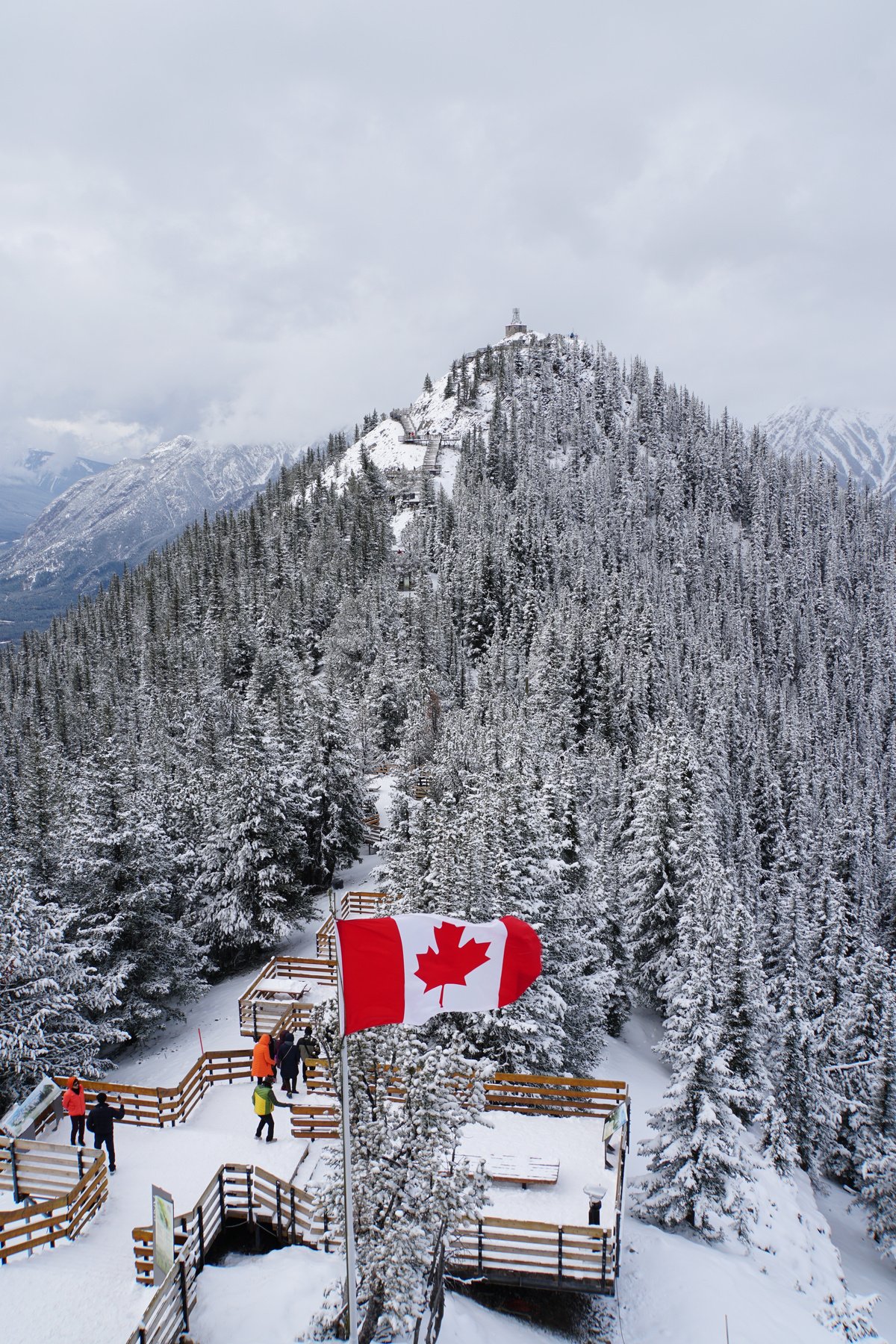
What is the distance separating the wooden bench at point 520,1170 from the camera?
1388 cm

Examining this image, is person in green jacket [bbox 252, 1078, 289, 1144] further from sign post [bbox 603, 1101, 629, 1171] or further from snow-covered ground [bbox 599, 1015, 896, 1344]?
snow-covered ground [bbox 599, 1015, 896, 1344]

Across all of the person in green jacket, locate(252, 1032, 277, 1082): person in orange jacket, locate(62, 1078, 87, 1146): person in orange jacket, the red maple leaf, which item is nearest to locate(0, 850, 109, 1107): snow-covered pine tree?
locate(62, 1078, 87, 1146): person in orange jacket

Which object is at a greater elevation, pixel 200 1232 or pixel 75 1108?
pixel 75 1108

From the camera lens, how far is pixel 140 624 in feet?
365

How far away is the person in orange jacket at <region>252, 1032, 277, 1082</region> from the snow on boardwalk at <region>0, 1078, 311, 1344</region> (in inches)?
49.6

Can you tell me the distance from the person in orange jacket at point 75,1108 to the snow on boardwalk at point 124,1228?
0.90 m

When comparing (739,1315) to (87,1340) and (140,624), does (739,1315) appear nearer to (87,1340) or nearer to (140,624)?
(87,1340)

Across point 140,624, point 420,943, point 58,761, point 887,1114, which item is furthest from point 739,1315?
point 140,624

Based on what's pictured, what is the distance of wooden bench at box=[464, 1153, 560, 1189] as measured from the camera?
13883mm

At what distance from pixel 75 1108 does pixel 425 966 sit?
10.1 meters

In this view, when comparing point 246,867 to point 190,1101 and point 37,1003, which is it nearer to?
point 37,1003

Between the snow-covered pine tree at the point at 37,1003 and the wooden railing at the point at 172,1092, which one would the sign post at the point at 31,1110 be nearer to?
the wooden railing at the point at 172,1092

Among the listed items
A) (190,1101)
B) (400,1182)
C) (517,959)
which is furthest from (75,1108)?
(517,959)

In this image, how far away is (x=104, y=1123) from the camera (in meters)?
14.4
